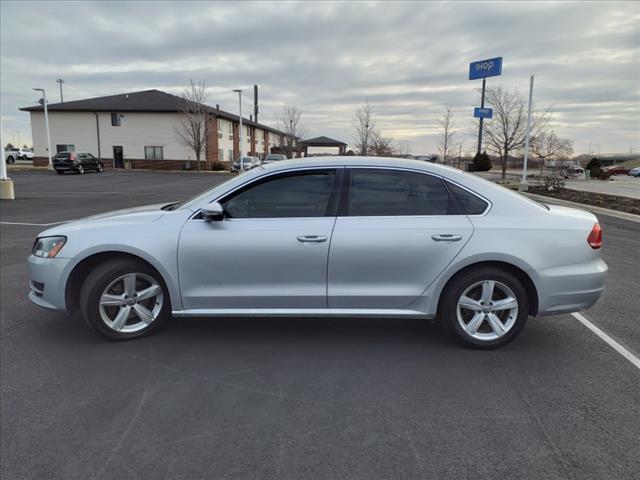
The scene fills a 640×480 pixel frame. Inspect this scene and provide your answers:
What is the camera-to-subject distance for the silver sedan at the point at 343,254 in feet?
12.8

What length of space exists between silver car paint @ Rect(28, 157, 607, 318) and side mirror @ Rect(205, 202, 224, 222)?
9 centimetres

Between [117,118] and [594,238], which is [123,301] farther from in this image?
[117,118]

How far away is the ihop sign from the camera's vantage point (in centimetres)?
2783

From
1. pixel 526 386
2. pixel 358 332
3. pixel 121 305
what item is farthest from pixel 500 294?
pixel 121 305

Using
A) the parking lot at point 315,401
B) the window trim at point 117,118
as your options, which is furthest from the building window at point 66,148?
the parking lot at point 315,401

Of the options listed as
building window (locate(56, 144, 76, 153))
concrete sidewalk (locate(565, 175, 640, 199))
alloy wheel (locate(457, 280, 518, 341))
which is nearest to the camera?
alloy wheel (locate(457, 280, 518, 341))

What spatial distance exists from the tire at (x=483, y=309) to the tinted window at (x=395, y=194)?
2.08ft

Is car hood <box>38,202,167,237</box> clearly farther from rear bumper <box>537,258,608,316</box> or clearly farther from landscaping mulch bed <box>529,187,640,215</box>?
landscaping mulch bed <box>529,187,640,215</box>

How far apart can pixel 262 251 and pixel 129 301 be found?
129cm

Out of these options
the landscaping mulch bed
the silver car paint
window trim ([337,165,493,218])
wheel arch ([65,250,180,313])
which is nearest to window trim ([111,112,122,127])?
the landscaping mulch bed

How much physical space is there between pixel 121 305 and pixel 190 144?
4541 cm

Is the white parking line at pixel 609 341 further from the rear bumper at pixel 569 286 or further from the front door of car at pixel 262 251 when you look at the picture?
the front door of car at pixel 262 251

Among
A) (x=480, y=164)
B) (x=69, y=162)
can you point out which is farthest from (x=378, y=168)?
(x=480, y=164)

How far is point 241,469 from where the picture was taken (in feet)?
8.33
